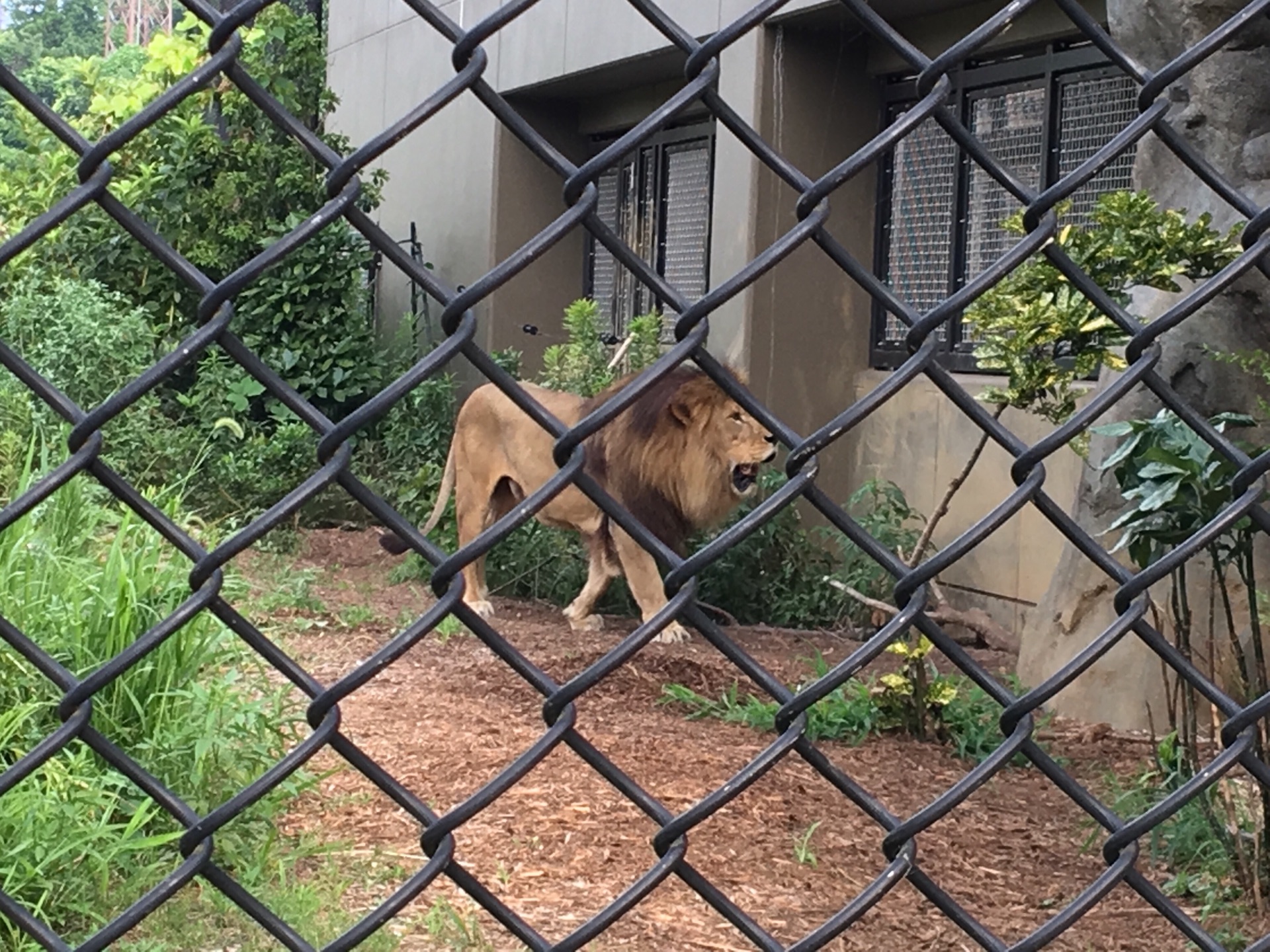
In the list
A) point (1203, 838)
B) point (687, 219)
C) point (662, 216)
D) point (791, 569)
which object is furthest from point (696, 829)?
point (662, 216)

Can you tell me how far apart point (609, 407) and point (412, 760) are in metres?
3.15

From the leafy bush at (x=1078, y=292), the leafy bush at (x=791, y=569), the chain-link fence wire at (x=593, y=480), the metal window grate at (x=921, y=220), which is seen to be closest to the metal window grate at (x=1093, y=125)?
the metal window grate at (x=921, y=220)

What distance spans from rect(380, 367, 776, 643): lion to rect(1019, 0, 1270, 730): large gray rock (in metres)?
1.52

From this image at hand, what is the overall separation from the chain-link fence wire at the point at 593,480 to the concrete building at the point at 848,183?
179 inches

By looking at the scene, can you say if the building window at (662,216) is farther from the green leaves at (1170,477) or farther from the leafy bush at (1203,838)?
the green leaves at (1170,477)

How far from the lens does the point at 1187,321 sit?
472 cm

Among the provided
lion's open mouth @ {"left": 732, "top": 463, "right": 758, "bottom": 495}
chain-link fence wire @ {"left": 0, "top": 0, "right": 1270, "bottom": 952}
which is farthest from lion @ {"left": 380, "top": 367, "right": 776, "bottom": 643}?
chain-link fence wire @ {"left": 0, "top": 0, "right": 1270, "bottom": 952}

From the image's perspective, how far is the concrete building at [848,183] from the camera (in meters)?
6.79

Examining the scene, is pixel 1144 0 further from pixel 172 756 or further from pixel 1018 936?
pixel 172 756

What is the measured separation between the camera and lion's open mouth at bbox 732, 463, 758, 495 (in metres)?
6.27

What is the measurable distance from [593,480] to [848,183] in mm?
6338

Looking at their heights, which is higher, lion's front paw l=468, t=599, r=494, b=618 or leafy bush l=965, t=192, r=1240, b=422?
leafy bush l=965, t=192, r=1240, b=422

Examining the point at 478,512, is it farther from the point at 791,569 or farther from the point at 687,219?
the point at 687,219

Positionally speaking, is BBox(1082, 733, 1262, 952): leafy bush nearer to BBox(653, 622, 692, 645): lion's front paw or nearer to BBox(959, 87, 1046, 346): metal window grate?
BBox(653, 622, 692, 645): lion's front paw
